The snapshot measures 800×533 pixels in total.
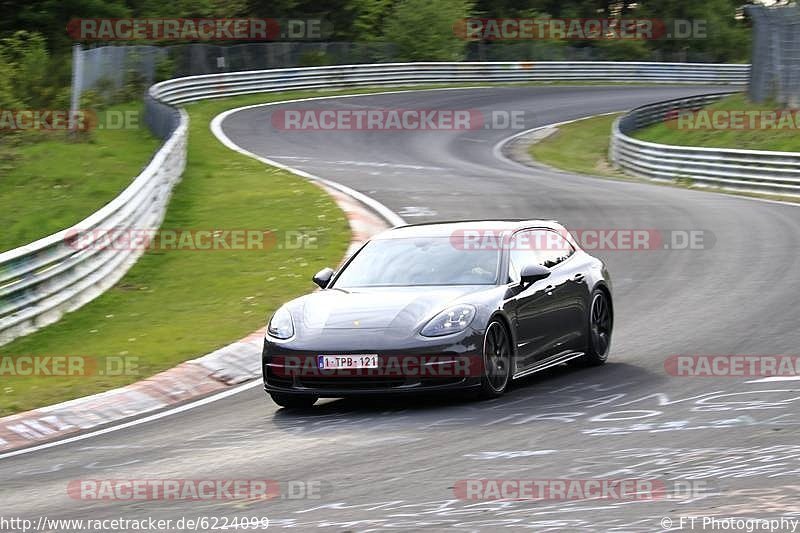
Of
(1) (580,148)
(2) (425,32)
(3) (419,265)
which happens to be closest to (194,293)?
(3) (419,265)

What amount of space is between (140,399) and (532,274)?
3321mm

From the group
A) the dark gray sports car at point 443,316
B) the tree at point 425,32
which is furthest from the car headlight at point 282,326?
the tree at point 425,32

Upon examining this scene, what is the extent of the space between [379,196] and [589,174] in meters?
9.65

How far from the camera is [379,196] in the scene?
83.8ft

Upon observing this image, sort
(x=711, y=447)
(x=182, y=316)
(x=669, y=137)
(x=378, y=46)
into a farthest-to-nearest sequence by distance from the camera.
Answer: (x=378, y=46) → (x=669, y=137) → (x=182, y=316) → (x=711, y=447)

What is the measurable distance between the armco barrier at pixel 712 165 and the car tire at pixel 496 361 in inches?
719

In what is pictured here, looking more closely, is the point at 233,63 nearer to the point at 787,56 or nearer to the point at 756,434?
the point at 787,56

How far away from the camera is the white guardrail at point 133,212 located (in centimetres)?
1449

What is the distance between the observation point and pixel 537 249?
11.7m

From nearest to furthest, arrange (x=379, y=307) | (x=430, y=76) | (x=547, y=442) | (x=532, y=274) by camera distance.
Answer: (x=547, y=442)
(x=379, y=307)
(x=532, y=274)
(x=430, y=76)

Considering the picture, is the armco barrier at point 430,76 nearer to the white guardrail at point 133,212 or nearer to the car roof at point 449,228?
the white guardrail at point 133,212

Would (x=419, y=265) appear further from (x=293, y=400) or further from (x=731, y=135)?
→ (x=731, y=135)

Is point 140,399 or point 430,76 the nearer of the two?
point 140,399

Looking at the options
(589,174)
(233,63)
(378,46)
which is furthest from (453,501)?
(378,46)
